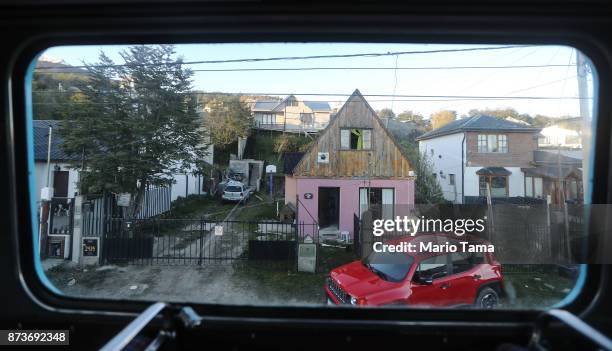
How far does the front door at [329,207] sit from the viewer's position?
84.9 inches

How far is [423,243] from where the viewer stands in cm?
190

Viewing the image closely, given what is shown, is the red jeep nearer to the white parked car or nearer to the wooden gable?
the wooden gable

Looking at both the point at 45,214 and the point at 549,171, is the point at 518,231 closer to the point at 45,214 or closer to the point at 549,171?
the point at 549,171

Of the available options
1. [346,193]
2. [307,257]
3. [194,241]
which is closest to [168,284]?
[194,241]

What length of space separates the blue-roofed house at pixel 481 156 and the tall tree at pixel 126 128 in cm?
168

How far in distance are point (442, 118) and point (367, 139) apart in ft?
1.63

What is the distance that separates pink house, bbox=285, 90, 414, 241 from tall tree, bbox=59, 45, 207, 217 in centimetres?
97

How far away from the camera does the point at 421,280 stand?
1.73 m

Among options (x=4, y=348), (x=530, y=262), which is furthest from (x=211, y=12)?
(x=530, y=262)

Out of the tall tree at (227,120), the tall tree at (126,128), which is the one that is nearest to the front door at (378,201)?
the tall tree at (227,120)

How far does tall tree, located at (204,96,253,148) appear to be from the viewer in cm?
218

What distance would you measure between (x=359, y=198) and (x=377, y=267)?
481mm

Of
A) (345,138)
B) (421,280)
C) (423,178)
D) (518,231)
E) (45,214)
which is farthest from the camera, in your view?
(345,138)

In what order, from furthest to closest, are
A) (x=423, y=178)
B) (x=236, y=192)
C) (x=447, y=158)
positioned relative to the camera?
1. (x=236, y=192)
2. (x=423, y=178)
3. (x=447, y=158)
